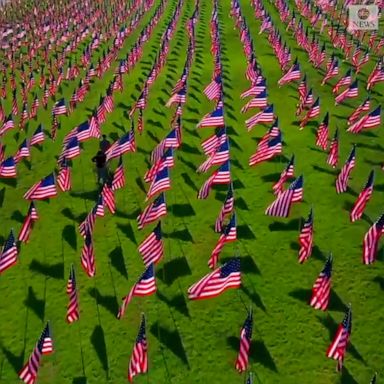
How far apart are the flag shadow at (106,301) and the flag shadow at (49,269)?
1.83m

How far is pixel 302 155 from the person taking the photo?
29.2m

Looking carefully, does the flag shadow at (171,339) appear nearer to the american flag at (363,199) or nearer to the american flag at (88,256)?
the american flag at (88,256)

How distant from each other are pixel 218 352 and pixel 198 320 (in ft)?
5.29

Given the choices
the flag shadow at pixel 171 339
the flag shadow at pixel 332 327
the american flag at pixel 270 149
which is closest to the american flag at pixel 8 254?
the flag shadow at pixel 171 339

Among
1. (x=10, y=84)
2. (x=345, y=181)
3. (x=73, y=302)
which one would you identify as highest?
(x=345, y=181)

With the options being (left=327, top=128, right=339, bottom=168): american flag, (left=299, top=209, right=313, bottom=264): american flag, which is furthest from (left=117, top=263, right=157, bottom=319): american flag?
(left=327, top=128, right=339, bottom=168): american flag

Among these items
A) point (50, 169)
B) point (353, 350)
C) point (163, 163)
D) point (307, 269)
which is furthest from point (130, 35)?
point (353, 350)

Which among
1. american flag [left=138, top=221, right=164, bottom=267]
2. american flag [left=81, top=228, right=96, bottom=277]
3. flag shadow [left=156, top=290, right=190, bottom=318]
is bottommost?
flag shadow [left=156, top=290, right=190, bottom=318]

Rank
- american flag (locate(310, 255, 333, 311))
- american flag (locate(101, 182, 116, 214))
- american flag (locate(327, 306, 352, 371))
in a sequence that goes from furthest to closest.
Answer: american flag (locate(101, 182, 116, 214)) → american flag (locate(310, 255, 333, 311)) → american flag (locate(327, 306, 352, 371))

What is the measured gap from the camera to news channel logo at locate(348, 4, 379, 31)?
5662cm

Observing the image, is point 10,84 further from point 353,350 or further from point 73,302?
point 353,350

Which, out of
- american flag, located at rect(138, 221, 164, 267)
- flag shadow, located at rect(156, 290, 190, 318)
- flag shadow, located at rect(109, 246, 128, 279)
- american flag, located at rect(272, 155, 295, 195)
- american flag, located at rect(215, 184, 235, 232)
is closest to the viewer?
american flag, located at rect(138, 221, 164, 267)

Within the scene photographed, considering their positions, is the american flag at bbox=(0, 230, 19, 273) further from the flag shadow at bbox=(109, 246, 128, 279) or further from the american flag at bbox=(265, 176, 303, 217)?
the american flag at bbox=(265, 176, 303, 217)

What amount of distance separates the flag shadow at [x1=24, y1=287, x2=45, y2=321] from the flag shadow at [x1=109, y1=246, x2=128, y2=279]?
327 centimetres
